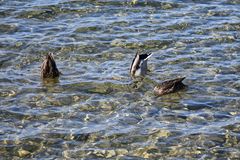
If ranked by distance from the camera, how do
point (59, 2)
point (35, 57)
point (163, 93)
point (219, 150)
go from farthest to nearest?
point (59, 2) → point (35, 57) → point (163, 93) → point (219, 150)

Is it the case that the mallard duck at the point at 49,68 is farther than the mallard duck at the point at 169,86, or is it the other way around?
the mallard duck at the point at 49,68

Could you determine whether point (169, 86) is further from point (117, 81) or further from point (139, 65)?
point (117, 81)

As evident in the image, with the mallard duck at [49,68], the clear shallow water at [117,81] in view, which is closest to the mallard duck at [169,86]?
the clear shallow water at [117,81]

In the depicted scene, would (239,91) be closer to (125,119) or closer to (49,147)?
(125,119)

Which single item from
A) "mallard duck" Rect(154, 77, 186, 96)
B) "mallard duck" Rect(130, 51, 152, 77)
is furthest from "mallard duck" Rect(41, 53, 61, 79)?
"mallard duck" Rect(154, 77, 186, 96)

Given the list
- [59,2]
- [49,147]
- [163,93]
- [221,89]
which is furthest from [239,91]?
[59,2]

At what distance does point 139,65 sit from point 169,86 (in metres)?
1.32

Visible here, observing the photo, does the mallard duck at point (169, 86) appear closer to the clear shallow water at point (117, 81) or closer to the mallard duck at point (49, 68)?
the clear shallow water at point (117, 81)

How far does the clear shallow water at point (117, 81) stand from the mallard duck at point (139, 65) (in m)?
0.21

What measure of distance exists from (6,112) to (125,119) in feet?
8.12

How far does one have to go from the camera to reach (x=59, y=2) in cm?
1983

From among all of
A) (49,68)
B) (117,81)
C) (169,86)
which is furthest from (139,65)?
(49,68)

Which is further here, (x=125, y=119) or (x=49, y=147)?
(x=125, y=119)

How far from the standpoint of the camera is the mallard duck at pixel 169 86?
13.1 m
